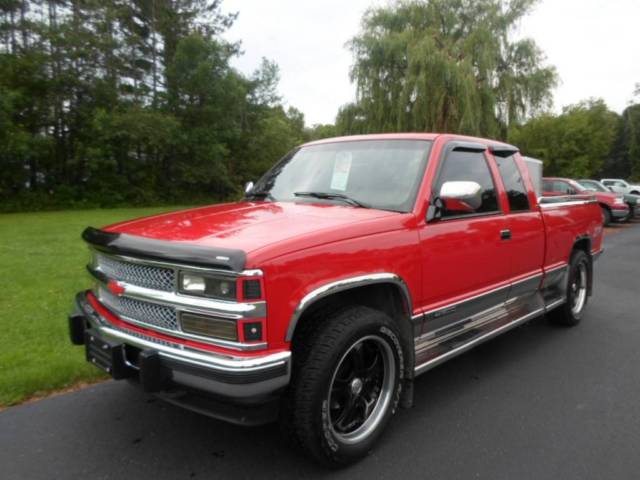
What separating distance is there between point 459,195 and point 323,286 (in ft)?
4.03

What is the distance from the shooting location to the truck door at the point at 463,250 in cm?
315

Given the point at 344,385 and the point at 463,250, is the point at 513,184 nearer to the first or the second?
the point at 463,250

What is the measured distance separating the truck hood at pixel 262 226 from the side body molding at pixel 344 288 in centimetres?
24

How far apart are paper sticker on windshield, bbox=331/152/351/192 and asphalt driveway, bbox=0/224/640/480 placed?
1664mm

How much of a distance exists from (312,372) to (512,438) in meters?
1.45

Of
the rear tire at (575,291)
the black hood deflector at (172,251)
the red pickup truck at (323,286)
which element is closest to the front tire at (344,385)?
the red pickup truck at (323,286)

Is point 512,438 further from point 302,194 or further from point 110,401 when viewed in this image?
point 110,401

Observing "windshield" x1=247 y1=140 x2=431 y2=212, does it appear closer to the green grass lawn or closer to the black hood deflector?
the black hood deflector

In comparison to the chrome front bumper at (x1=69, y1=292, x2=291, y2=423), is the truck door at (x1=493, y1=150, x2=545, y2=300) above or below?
above

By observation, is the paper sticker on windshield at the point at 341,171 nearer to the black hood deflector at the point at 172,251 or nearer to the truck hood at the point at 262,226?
the truck hood at the point at 262,226

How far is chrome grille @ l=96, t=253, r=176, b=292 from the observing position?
2.44 metres

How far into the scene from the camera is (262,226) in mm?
2688

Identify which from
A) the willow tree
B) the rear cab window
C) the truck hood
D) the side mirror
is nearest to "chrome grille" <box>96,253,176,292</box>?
the truck hood

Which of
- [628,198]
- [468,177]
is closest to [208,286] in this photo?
[468,177]
